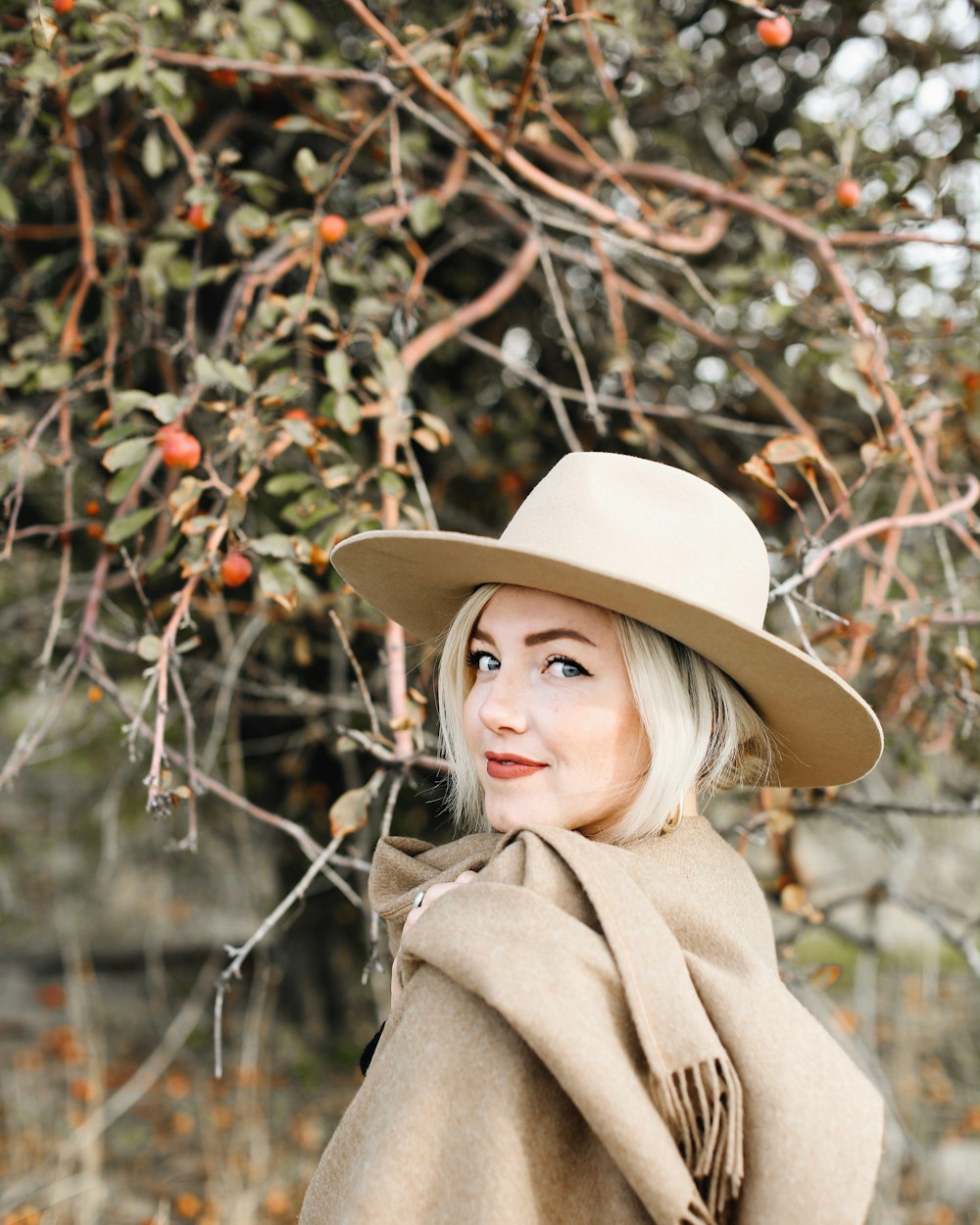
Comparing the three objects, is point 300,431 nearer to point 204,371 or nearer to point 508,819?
point 204,371

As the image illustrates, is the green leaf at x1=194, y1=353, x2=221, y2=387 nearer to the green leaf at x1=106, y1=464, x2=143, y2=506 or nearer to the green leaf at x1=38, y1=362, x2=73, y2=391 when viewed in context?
the green leaf at x1=106, y1=464, x2=143, y2=506

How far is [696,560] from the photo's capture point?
3.67ft

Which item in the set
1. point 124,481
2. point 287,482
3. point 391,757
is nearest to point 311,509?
point 287,482

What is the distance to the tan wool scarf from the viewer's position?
2.81 ft

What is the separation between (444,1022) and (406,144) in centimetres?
173

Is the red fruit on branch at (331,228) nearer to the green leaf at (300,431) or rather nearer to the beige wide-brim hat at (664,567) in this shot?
Answer: the green leaf at (300,431)

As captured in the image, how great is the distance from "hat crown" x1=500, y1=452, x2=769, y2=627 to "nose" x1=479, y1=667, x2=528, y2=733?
0.15 m

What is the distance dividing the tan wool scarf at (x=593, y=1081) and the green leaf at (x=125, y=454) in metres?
0.86

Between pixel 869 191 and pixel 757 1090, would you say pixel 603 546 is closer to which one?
pixel 757 1090

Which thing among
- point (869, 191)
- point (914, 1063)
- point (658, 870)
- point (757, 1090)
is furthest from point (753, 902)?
point (914, 1063)

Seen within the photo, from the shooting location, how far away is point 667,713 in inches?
43.9

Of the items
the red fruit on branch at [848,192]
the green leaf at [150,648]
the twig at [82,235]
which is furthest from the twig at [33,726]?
the red fruit on branch at [848,192]

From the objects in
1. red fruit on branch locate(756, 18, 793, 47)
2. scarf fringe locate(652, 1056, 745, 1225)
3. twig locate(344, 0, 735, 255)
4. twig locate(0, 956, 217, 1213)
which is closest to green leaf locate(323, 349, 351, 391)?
twig locate(344, 0, 735, 255)

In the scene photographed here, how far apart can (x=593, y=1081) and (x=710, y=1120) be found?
0.40 feet
